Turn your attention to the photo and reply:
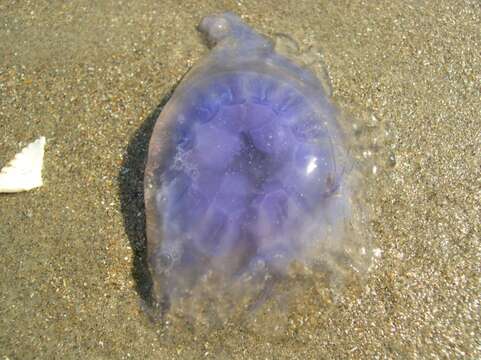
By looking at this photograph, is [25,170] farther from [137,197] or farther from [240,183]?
[240,183]

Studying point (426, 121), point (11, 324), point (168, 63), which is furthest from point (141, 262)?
point (426, 121)

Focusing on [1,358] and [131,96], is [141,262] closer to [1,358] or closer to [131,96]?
[1,358]

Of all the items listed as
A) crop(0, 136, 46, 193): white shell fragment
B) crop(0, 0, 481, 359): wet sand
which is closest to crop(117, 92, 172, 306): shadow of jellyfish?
crop(0, 0, 481, 359): wet sand

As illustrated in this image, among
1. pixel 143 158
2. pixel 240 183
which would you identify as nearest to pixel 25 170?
pixel 143 158

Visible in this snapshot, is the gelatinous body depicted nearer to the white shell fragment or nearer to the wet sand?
the wet sand

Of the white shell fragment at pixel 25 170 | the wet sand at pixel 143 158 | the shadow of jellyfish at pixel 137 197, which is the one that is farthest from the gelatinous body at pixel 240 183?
the white shell fragment at pixel 25 170

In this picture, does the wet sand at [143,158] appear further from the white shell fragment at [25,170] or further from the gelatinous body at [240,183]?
the gelatinous body at [240,183]
